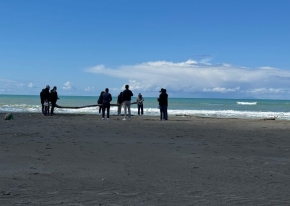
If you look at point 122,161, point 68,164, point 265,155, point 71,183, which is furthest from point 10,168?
point 265,155

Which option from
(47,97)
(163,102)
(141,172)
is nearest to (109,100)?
(163,102)

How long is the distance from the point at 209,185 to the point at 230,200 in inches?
36.1

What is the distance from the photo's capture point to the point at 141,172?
746 centimetres

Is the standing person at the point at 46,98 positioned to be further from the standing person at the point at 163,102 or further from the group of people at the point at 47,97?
the standing person at the point at 163,102

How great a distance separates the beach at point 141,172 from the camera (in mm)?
5660

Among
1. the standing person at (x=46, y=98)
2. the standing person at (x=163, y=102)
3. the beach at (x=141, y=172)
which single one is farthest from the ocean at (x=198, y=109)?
the beach at (x=141, y=172)

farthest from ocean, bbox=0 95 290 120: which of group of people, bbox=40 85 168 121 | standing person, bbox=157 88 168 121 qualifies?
standing person, bbox=157 88 168 121

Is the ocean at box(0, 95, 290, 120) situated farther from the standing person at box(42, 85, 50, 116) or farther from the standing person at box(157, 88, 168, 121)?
the standing person at box(157, 88, 168, 121)

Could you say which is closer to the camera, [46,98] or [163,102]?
[163,102]

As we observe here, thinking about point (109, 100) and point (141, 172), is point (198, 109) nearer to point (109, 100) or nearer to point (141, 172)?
point (109, 100)

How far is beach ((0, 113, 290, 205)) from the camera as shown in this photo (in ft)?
18.6

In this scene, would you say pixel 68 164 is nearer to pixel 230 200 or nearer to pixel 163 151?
pixel 163 151

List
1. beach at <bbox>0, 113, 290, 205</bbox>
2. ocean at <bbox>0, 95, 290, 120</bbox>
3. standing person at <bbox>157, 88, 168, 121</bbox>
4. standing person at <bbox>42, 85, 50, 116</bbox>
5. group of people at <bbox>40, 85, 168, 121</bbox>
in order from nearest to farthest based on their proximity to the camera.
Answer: beach at <bbox>0, 113, 290, 205</bbox> < group of people at <bbox>40, 85, 168, 121</bbox> < standing person at <bbox>157, 88, 168, 121</bbox> < standing person at <bbox>42, 85, 50, 116</bbox> < ocean at <bbox>0, 95, 290, 120</bbox>

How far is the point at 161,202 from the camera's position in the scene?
5445 millimetres
